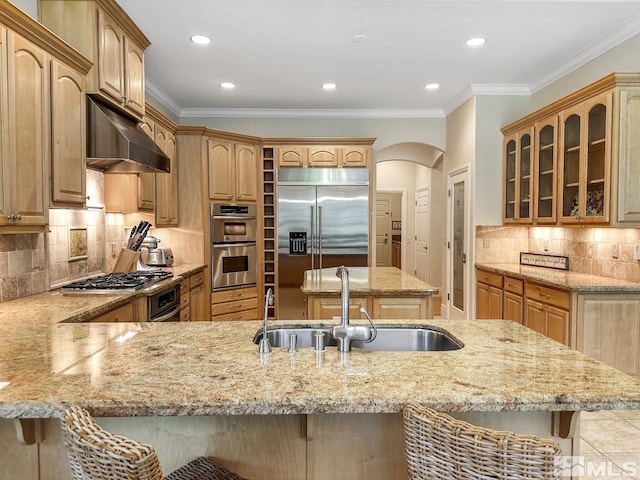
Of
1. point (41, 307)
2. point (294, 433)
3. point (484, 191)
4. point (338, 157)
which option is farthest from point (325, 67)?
point (294, 433)

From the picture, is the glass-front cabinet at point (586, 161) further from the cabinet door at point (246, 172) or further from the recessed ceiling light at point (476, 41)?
the cabinet door at point (246, 172)

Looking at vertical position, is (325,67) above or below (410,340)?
above

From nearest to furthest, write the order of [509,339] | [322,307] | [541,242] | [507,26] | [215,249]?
[509,339] → [322,307] → [507,26] → [541,242] → [215,249]

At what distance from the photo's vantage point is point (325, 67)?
4.16 metres

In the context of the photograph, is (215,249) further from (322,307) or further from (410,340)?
(410,340)

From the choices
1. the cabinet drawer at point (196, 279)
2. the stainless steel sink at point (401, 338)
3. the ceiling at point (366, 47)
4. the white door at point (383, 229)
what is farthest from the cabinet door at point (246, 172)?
the white door at point (383, 229)

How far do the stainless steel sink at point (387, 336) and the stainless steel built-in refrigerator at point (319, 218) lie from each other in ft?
11.4

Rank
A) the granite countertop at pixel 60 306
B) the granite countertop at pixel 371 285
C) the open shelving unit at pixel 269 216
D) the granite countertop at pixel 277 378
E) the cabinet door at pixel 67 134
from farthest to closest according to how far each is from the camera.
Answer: the open shelving unit at pixel 269 216
the granite countertop at pixel 371 285
the cabinet door at pixel 67 134
the granite countertop at pixel 60 306
the granite countertop at pixel 277 378

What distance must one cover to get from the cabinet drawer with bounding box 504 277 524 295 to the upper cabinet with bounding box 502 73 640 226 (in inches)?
24.7

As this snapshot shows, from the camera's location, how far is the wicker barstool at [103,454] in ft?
2.62

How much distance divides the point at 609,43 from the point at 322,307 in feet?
10.5

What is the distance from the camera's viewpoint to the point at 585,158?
3510 mm

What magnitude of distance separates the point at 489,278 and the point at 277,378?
384 cm

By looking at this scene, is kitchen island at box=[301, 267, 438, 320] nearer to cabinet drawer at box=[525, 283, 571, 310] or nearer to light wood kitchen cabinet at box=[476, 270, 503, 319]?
cabinet drawer at box=[525, 283, 571, 310]
